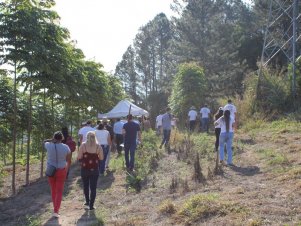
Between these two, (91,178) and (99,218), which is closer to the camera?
(99,218)

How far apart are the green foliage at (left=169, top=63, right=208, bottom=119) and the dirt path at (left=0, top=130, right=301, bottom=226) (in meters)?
14.6

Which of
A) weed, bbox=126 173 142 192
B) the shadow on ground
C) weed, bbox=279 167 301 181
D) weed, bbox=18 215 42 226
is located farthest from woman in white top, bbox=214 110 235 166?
weed, bbox=18 215 42 226

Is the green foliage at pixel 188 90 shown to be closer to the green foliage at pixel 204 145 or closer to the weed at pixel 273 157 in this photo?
the green foliage at pixel 204 145

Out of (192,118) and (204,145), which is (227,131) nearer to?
(204,145)

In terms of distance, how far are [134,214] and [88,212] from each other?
127 centimetres

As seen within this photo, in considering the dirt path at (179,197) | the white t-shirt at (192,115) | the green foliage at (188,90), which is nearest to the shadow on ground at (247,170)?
the dirt path at (179,197)

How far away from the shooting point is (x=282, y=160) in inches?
438

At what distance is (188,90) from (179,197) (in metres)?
20.1

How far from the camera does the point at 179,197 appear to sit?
358 inches

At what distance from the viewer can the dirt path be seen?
7051 millimetres

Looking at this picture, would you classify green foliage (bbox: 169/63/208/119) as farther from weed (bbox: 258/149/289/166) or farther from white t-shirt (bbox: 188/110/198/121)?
weed (bbox: 258/149/289/166)

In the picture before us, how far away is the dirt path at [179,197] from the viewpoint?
705 centimetres

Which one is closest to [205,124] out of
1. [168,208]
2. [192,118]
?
[192,118]

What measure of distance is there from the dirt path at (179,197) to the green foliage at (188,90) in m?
14.6
